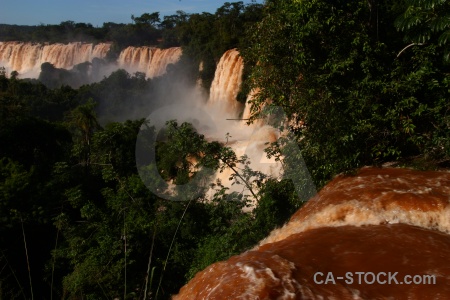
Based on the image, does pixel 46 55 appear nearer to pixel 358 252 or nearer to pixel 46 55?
pixel 46 55

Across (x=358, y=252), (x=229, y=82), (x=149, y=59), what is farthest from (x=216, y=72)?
(x=358, y=252)

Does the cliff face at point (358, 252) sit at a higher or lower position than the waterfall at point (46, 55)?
lower

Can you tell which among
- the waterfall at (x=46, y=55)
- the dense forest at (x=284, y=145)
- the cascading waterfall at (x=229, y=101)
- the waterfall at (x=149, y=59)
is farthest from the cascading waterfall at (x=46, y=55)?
the dense forest at (x=284, y=145)

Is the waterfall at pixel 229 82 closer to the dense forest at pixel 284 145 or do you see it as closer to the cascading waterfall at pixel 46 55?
the dense forest at pixel 284 145

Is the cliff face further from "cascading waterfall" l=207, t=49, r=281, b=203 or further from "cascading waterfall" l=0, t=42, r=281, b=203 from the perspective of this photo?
"cascading waterfall" l=207, t=49, r=281, b=203

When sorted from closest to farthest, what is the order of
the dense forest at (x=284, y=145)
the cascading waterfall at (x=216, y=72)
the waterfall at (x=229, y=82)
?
the dense forest at (x=284, y=145) → the cascading waterfall at (x=216, y=72) → the waterfall at (x=229, y=82)

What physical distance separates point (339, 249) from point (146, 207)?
583 cm

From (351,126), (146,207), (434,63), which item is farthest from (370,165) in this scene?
(146,207)

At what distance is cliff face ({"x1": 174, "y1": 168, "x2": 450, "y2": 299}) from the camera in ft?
12.5

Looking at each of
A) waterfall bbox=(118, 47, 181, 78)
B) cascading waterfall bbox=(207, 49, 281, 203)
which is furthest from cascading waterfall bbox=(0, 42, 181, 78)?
cascading waterfall bbox=(207, 49, 281, 203)

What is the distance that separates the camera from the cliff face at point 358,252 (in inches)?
149

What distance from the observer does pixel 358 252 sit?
→ 458 cm

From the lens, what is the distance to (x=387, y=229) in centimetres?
514

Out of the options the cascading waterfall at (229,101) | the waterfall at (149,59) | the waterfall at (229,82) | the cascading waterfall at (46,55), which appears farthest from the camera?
the cascading waterfall at (46,55)
